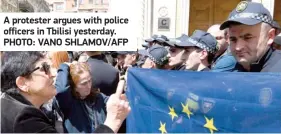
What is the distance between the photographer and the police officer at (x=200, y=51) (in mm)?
3392

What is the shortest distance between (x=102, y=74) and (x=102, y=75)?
0.01 meters

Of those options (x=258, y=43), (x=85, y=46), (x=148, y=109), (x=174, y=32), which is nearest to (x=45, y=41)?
(x=85, y=46)

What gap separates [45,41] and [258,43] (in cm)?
146

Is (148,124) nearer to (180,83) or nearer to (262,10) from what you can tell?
(180,83)

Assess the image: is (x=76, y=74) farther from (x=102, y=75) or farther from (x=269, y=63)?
(x=269, y=63)

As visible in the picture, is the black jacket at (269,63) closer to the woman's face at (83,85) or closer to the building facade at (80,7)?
the woman's face at (83,85)

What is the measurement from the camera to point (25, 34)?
2.58 meters

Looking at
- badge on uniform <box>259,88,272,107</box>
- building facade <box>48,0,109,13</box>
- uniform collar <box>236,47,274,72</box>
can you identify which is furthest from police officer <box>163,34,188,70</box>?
building facade <box>48,0,109,13</box>

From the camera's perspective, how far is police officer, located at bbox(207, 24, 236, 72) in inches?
110

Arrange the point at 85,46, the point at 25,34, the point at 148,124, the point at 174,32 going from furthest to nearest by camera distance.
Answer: the point at 174,32
the point at 148,124
the point at 85,46
the point at 25,34

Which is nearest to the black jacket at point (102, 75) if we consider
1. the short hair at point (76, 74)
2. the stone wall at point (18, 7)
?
the short hair at point (76, 74)

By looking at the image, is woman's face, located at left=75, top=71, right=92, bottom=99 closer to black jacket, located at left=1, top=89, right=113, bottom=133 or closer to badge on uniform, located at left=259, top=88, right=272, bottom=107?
black jacket, located at left=1, top=89, right=113, bottom=133

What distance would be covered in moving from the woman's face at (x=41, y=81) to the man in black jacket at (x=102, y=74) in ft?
4.22
